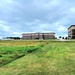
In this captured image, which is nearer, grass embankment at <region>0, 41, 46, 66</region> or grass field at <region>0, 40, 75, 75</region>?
grass field at <region>0, 40, 75, 75</region>

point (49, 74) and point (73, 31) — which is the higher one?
point (73, 31)

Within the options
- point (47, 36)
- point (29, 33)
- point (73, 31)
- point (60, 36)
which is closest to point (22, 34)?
point (29, 33)

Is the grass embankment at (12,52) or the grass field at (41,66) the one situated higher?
the grass embankment at (12,52)

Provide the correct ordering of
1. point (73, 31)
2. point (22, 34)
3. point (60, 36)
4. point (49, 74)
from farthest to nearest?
point (22, 34)
point (60, 36)
point (73, 31)
point (49, 74)

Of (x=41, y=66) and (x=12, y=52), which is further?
(x=12, y=52)

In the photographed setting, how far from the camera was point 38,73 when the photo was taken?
428 inches

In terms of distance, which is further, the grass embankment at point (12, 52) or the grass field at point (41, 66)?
the grass embankment at point (12, 52)

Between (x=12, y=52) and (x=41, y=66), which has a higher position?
(x=12, y=52)

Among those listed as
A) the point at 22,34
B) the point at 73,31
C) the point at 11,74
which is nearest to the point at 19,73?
the point at 11,74

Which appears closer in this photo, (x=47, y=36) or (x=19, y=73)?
(x=19, y=73)

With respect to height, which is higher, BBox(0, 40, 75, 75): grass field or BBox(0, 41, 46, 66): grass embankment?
BBox(0, 41, 46, 66): grass embankment

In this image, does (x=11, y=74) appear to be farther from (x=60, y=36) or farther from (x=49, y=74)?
(x=60, y=36)

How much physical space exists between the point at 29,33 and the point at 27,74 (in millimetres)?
143792

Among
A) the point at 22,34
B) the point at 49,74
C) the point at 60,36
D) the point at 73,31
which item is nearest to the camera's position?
the point at 49,74
